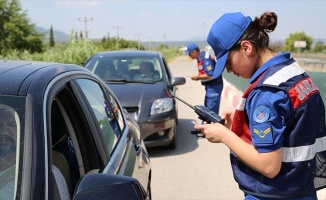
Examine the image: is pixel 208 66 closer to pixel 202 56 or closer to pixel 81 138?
pixel 202 56

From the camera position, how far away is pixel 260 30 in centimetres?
188

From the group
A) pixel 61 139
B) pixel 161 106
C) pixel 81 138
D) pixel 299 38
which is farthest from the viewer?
pixel 299 38

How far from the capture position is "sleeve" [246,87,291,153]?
166 cm

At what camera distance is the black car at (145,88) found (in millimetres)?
5719

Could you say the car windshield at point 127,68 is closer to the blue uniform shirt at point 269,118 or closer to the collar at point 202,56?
the collar at point 202,56

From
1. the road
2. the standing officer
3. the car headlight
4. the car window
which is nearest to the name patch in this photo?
the car window

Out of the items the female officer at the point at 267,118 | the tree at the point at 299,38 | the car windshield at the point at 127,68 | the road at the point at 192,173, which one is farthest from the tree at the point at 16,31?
the tree at the point at 299,38

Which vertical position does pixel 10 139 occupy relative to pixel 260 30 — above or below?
below

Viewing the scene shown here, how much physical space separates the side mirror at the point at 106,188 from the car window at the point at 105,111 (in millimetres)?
870

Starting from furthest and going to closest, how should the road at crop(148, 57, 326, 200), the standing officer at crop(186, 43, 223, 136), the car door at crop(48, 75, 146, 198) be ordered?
1. the standing officer at crop(186, 43, 223, 136)
2. the road at crop(148, 57, 326, 200)
3. the car door at crop(48, 75, 146, 198)

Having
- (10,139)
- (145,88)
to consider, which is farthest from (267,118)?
(145,88)

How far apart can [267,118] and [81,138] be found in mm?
1182

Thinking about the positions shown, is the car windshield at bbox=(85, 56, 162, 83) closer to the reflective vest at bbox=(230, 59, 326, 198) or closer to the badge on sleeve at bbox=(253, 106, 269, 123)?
the reflective vest at bbox=(230, 59, 326, 198)

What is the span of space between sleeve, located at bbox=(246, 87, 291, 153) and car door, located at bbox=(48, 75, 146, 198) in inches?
37.1
